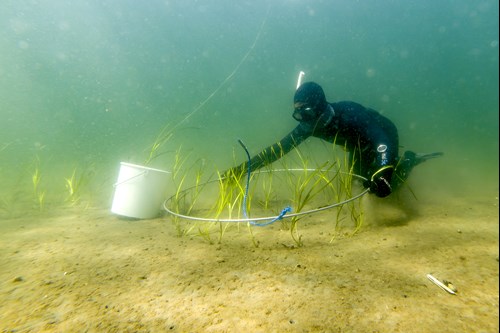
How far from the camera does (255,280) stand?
6.24ft

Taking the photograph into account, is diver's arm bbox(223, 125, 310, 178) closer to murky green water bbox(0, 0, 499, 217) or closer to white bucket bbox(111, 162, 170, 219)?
white bucket bbox(111, 162, 170, 219)

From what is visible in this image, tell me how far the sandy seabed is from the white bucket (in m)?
0.63

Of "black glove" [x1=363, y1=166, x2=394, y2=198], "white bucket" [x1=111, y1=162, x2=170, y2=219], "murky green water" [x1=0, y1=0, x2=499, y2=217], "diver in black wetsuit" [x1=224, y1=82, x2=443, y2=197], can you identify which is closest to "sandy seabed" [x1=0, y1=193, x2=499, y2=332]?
"black glove" [x1=363, y1=166, x2=394, y2=198]

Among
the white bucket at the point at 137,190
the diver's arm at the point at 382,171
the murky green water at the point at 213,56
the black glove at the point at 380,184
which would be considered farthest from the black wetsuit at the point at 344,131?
the murky green water at the point at 213,56

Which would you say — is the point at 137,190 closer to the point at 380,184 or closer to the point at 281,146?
the point at 281,146

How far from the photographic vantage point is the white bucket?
3721 millimetres

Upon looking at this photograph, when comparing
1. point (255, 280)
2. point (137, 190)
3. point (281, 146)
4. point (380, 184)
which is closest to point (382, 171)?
point (380, 184)

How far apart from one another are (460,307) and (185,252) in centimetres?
215

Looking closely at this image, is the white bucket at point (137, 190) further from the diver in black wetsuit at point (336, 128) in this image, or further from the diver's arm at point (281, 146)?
the diver's arm at point (281, 146)

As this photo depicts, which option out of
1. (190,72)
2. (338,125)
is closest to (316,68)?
(190,72)

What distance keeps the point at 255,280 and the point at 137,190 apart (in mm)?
2599

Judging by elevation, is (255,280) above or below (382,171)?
below

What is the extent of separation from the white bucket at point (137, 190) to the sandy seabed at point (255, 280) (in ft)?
2.07

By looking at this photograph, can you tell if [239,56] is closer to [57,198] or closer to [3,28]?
[3,28]
